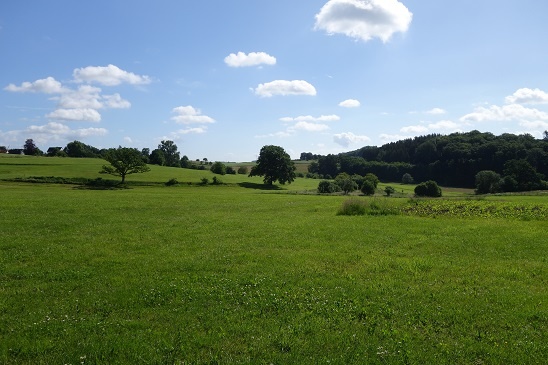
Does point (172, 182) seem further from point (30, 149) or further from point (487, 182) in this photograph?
point (30, 149)

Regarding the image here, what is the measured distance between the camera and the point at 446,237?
836 inches

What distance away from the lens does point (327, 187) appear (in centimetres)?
9675

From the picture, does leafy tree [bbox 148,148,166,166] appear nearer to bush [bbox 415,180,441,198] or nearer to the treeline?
the treeline

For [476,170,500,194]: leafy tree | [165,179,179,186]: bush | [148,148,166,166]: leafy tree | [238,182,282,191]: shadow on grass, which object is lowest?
Answer: [238,182,282,191]: shadow on grass

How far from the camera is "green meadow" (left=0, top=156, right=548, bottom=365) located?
307 inches

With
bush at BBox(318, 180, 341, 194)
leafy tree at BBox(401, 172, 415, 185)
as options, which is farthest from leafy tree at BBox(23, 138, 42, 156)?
leafy tree at BBox(401, 172, 415, 185)

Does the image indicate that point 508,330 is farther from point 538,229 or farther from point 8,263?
point 538,229

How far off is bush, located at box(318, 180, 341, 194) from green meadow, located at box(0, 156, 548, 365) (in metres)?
72.1

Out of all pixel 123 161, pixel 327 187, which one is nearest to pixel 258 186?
pixel 327 187

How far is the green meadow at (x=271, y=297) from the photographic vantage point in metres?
7.80

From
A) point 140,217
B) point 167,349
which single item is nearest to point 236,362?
point 167,349

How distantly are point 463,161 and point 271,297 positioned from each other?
14886 centimetres

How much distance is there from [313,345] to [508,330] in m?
4.72

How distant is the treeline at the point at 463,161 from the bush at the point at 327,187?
48.0 meters
